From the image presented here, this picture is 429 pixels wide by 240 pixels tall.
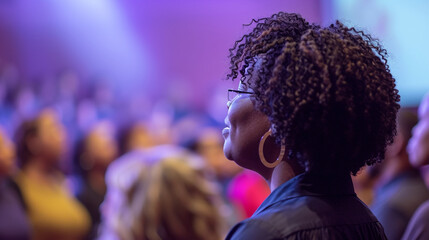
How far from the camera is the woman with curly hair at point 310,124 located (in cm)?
126

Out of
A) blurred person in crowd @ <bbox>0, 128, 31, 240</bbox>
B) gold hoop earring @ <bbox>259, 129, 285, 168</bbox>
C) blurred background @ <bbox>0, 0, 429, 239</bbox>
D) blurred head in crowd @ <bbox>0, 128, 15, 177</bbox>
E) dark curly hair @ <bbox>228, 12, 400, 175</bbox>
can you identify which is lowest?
blurred person in crowd @ <bbox>0, 128, 31, 240</bbox>

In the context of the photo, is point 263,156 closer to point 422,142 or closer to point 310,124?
point 310,124

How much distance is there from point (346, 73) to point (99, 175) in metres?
3.99

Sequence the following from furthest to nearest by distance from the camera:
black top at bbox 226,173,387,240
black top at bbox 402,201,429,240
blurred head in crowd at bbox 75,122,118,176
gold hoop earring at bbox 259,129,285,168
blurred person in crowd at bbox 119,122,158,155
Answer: blurred person in crowd at bbox 119,122,158,155 → blurred head in crowd at bbox 75,122,118,176 → black top at bbox 402,201,429,240 → gold hoop earring at bbox 259,129,285,168 → black top at bbox 226,173,387,240

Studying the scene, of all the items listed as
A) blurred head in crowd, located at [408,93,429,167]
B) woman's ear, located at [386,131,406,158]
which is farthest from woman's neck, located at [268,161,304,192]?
woman's ear, located at [386,131,406,158]

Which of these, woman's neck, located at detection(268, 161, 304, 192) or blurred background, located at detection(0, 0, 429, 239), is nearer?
woman's neck, located at detection(268, 161, 304, 192)

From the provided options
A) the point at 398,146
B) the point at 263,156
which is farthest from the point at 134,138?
the point at 263,156

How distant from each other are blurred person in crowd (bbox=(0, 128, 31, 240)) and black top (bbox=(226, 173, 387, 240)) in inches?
92.0

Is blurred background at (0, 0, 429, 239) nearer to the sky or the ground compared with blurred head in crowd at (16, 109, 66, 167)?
nearer to the sky

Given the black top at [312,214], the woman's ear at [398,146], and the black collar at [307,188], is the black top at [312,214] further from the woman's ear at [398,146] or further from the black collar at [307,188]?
the woman's ear at [398,146]

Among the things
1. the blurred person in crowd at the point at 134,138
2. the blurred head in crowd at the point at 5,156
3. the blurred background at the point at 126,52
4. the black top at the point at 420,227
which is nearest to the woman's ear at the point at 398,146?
the black top at the point at 420,227

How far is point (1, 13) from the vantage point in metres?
7.36

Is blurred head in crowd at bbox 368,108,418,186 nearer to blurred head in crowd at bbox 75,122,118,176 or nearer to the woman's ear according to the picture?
the woman's ear

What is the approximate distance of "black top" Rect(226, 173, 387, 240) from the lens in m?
1.23
